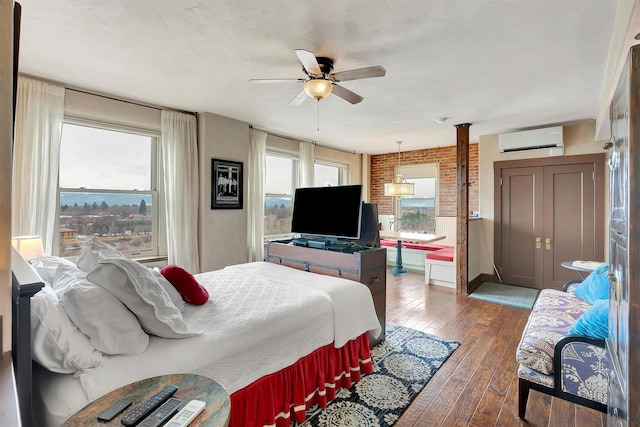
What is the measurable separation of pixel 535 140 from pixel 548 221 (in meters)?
1.28

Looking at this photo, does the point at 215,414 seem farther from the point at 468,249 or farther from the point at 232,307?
the point at 468,249

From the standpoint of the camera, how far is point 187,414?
97 centimetres

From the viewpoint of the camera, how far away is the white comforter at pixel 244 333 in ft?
3.88

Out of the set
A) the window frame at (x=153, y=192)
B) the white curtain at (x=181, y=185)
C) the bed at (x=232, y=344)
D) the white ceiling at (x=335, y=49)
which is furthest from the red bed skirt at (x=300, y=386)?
the window frame at (x=153, y=192)

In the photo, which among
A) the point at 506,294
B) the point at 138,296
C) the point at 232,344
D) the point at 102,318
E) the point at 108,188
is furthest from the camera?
the point at 506,294

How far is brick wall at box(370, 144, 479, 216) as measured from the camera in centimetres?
612

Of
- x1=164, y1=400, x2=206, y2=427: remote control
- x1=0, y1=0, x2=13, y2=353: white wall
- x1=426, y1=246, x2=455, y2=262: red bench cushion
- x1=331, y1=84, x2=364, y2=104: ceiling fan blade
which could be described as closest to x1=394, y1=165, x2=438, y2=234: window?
x1=426, y1=246, x2=455, y2=262: red bench cushion

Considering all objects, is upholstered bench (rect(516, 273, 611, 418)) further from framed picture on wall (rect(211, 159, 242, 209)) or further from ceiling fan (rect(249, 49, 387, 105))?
framed picture on wall (rect(211, 159, 242, 209))

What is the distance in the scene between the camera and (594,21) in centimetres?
199

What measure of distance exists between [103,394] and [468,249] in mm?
4714

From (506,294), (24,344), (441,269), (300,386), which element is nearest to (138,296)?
(24,344)

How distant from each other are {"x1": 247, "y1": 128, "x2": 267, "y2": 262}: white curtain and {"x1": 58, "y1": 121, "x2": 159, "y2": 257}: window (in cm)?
131

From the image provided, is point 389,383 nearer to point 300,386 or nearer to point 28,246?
point 300,386

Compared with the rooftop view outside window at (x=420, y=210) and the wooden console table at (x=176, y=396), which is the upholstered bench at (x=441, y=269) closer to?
the rooftop view outside window at (x=420, y=210)
